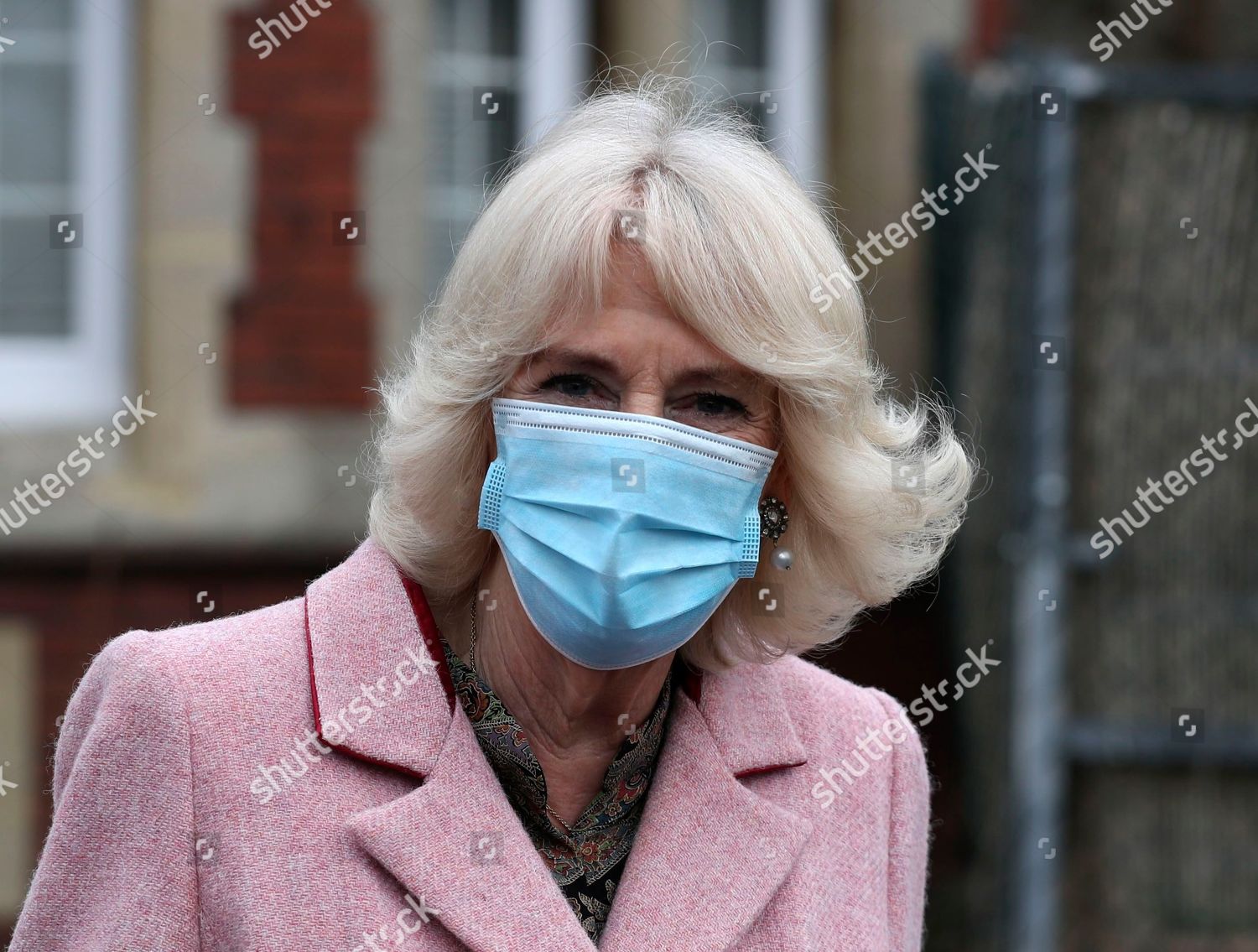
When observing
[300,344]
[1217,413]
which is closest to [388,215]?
[300,344]

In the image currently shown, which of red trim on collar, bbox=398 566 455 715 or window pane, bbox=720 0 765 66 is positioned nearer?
red trim on collar, bbox=398 566 455 715

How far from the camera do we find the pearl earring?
253 cm

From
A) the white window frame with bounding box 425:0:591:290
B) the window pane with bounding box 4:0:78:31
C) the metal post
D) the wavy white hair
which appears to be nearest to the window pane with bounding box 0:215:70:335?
the window pane with bounding box 4:0:78:31

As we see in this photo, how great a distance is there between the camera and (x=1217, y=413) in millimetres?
5719

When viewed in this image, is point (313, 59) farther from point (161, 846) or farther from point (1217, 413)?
point (161, 846)

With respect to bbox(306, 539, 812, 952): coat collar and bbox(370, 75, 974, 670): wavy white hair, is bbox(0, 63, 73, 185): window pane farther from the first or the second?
bbox(306, 539, 812, 952): coat collar

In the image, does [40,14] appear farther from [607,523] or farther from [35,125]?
[607,523]

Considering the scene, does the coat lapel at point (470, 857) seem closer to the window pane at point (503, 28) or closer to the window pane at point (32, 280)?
the window pane at point (32, 280)

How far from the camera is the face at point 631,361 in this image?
2.26 metres

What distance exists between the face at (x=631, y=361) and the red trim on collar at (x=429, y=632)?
0.32 meters

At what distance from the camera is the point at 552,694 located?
93.0 inches

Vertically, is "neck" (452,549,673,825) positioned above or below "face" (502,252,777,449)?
below

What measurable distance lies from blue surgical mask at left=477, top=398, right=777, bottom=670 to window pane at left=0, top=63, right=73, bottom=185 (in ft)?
13.4

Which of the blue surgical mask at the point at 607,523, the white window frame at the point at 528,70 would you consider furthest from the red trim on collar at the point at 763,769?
the white window frame at the point at 528,70
